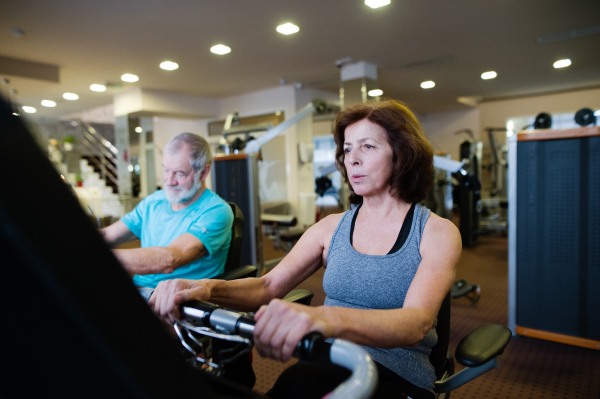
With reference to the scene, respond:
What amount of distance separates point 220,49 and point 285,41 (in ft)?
2.75

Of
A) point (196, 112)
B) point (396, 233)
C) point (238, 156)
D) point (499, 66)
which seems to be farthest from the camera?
point (196, 112)

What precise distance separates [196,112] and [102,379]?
810 centimetres

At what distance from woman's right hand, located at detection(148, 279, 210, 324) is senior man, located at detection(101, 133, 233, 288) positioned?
2.19 feet

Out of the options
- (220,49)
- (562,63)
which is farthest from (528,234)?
(562,63)

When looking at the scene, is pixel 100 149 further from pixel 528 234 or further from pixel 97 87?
pixel 528 234

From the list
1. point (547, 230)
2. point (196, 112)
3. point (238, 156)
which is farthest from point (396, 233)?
point (196, 112)

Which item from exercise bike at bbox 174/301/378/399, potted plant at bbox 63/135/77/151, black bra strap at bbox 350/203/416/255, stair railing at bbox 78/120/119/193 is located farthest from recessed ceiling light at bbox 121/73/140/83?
exercise bike at bbox 174/301/378/399

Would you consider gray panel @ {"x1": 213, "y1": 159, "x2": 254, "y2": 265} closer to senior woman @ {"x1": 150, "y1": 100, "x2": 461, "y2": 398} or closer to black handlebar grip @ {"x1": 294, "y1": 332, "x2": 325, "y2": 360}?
senior woman @ {"x1": 150, "y1": 100, "x2": 461, "y2": 398}

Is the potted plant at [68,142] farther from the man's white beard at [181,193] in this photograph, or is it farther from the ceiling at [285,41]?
the man's white beard at [181,193]

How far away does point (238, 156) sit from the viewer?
3955 millimetres

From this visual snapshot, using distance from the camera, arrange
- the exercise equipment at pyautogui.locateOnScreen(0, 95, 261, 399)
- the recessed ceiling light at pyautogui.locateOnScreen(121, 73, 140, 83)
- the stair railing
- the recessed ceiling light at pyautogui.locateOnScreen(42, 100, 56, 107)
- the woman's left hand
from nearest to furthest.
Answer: the exercise equipment at pyautogui.locateOnScreen(0, 95, 261, 399) → the woman's left hand → the recessed ceiling light at pyautogui.locateOnScreen(121, 73, 140, 83) → the recessed ceiling light at pyautogui.locateOnScreen(42, 100, 56, 107) → the stair railing

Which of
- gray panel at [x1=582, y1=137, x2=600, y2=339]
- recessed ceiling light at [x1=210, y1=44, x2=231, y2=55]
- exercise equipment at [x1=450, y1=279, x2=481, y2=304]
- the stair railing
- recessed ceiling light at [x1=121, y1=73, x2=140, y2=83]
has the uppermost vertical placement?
recessed ceiling light at [x1=121, y1=73, x2=140, y2=83]

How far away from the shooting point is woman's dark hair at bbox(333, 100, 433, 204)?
1.26 m

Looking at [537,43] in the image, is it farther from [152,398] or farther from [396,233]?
[152,398]
